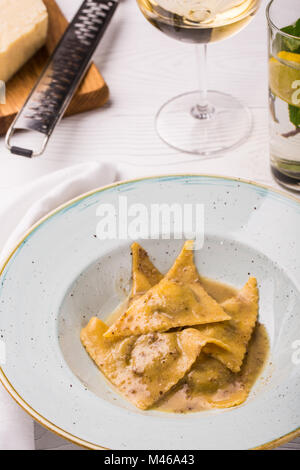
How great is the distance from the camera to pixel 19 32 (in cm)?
174

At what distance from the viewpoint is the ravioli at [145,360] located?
1.07 metres

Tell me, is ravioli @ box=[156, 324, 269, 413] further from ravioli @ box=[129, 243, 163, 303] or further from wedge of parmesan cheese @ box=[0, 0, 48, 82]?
wedge of parmesan cheese @ box=[0, 0, 48, 82]

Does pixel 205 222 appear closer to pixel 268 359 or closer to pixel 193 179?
pixel 193 179

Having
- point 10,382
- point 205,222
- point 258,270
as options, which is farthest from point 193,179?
point 10,382

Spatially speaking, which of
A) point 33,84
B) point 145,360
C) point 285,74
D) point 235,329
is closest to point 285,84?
point 285,74

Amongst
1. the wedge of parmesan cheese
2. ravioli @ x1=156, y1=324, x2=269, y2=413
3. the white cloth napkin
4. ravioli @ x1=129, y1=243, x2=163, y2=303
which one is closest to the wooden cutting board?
the wedge of parmesan cheese

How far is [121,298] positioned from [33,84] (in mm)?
758

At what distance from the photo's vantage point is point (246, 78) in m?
1.80

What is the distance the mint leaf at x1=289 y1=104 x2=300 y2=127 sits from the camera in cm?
132

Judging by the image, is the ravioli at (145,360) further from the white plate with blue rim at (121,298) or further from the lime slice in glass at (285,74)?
the lime slice in glass at (285,74)

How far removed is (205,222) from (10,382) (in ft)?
1.63

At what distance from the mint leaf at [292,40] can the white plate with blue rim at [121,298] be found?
0.89 feet

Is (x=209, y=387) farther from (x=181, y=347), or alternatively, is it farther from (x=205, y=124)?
(x=205, y=124)

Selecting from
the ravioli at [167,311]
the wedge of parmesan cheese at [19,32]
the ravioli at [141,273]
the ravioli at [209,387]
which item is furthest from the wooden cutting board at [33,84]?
the ravioli at [209,387]
